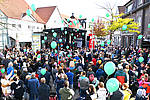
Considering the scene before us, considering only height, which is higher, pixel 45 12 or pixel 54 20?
pixel 45 12

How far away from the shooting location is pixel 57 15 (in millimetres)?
30938

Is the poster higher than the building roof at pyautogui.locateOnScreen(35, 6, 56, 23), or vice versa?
the building roof at pyautogui.locateOnScreen(35, 6, 56, 23)

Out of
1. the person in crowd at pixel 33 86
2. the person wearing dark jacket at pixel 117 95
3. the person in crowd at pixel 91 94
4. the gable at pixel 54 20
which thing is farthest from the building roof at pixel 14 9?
the person wearing dark jacket at pixel 117 95

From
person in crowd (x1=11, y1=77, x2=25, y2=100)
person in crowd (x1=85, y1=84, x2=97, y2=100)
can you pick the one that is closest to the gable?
person in crowd (x1=11, y1=77, x2=25, y2=100)

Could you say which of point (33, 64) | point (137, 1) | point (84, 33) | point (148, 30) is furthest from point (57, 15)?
point (33, 64)

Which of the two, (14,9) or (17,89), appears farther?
(14,9)

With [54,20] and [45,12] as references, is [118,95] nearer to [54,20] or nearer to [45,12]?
[54,20]

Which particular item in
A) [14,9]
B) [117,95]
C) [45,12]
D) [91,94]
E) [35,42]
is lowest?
[91,94]

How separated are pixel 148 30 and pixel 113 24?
448 cm

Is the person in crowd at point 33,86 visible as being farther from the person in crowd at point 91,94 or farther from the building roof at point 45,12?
the building roof at point 45,12

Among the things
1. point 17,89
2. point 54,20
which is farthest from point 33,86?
point 54,20

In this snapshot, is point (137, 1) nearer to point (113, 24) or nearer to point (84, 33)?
point (113, 24)

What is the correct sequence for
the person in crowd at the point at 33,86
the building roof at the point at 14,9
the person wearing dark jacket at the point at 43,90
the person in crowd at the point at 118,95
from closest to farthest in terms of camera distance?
the person in crowd at the point at 118,95
the person wearing dark jacket at the point at 43,90
the person in crowd at the point at 33,86
the building roof at the point at 14,9

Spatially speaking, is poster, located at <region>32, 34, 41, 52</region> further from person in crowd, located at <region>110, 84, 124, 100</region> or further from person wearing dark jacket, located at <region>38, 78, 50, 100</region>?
person in crowd, located at <region>110, 84, 124, 100</region>
